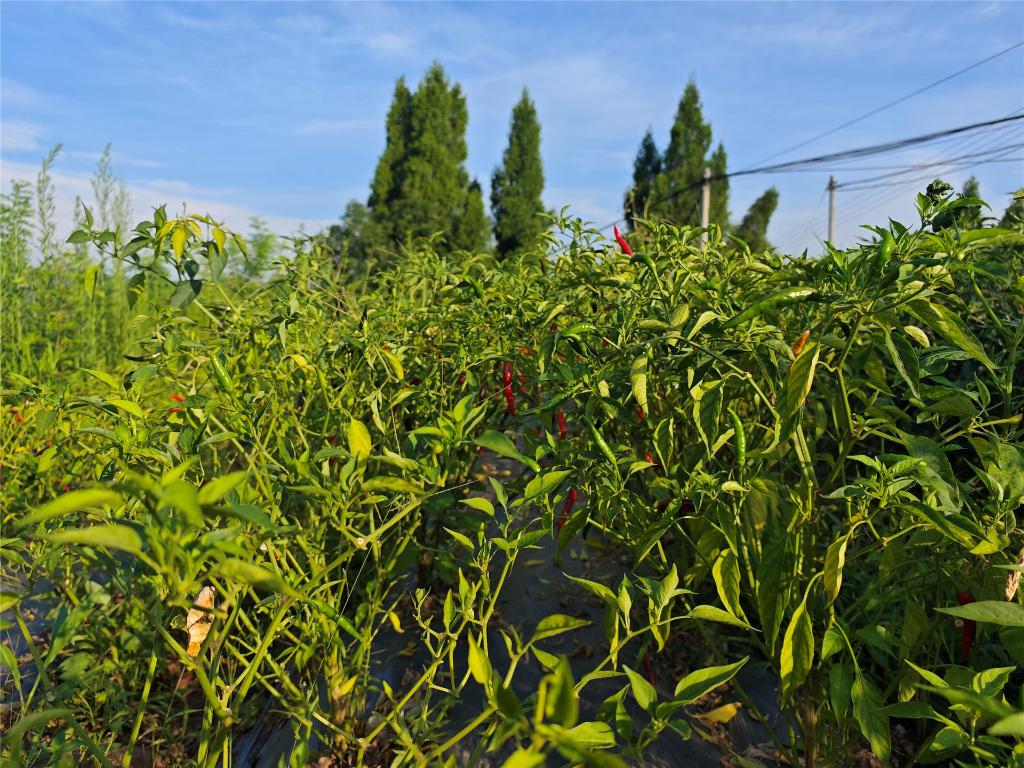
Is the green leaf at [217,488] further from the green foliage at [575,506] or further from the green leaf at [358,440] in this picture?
the green leaf at [358,440]

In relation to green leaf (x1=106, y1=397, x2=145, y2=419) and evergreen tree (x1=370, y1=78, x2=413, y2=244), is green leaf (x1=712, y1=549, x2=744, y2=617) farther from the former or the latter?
evergreen tree (x1=370, y1=78, x2=413, y2=244)

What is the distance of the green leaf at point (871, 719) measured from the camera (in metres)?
1.05

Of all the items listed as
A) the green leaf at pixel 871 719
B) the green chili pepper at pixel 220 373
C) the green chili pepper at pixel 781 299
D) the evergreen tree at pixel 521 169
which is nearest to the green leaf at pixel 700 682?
the green leaf at pixel 871 719

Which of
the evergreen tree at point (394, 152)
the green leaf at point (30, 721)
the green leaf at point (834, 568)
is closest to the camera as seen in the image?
the green leaf at point (30, 721)

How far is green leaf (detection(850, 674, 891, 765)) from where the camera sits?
1053mm

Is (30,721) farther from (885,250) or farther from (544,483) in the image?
(885,250)

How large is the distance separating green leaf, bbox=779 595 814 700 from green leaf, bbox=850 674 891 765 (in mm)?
83

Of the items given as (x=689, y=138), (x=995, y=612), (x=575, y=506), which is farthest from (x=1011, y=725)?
(x=689, y=138)

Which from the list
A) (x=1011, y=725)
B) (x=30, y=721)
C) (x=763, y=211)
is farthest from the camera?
(x=763, y=211)

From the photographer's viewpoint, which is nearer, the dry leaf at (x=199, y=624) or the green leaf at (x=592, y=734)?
the green leaf at (x=592, y=734)

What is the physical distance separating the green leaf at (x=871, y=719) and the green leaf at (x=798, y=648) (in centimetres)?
8

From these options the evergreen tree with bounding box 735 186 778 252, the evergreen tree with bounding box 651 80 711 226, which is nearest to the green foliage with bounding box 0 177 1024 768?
the evergreen tree with bounding box 651 80 711 226

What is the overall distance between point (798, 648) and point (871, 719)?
15 centimetres

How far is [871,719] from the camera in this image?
1065 mm
